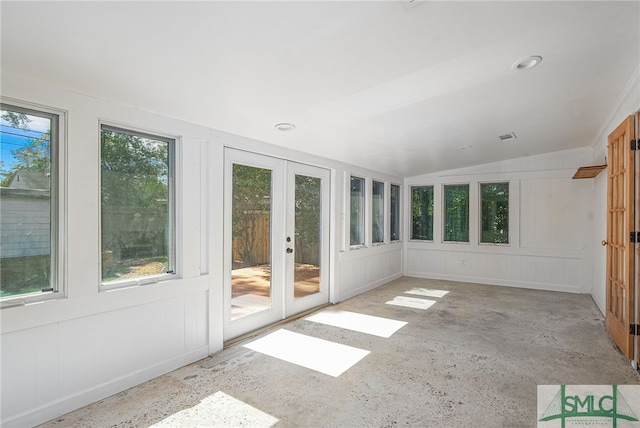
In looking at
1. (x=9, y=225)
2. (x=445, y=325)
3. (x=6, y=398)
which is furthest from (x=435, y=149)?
(x=6, y=398)

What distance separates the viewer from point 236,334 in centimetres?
351

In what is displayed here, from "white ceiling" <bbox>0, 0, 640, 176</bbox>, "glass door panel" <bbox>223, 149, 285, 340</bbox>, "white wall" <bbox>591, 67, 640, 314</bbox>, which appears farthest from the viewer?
"glass door panel" <bbox>223, 149, 285, 340</bbox>

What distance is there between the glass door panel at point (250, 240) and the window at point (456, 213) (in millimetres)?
4414

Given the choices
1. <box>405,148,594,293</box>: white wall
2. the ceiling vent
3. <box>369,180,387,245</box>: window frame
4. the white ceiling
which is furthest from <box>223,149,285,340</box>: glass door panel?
<box>405,148,594,293</box>: white wall

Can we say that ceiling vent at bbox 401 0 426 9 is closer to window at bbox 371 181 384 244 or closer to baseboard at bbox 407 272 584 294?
window at bbox 371 181 384 244

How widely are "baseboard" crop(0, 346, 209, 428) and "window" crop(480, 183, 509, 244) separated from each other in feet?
18.7

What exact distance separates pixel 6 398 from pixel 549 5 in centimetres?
383

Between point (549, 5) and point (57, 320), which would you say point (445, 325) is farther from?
point (57, 320)

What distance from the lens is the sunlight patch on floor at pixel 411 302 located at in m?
4.83

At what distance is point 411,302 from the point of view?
199 inches

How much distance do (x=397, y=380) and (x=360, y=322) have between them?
1.43 meters

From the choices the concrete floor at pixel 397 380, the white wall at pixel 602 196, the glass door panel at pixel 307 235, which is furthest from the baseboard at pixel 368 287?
the white wall at pixel 602 196

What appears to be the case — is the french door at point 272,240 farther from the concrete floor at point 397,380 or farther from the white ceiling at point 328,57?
the white ceiling at point 328,57

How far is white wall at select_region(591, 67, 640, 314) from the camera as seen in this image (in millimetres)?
Answer: 3280
